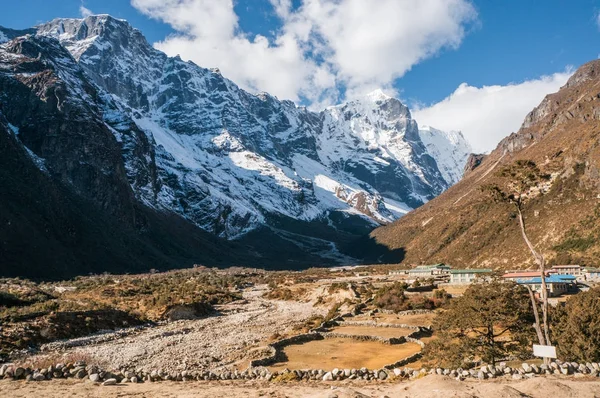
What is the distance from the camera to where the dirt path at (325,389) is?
58.0ft

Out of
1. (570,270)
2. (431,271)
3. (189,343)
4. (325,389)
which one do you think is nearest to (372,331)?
(189,343)

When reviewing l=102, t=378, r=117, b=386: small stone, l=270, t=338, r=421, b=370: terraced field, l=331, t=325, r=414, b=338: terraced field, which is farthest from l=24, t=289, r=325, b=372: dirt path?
l=102, t=378, r=117, b=386: small stone

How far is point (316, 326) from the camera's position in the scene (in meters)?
52.9

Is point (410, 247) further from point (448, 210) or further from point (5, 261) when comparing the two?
point (5, 261)

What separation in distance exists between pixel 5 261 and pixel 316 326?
79.7 m

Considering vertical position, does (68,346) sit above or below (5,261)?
below

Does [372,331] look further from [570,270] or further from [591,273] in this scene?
[570,270]

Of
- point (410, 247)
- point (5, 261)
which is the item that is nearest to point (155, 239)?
point (5, 261)

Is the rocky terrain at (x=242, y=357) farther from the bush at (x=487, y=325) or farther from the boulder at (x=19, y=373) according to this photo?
the bush at (x=487, y=325)

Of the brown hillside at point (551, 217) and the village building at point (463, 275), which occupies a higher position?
the brown hillside at point (551, 217)

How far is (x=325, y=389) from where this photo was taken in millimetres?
20500

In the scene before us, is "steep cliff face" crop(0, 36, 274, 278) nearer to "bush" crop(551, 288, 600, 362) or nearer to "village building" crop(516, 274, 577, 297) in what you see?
"village building" crop(516, 274, 577, 297)

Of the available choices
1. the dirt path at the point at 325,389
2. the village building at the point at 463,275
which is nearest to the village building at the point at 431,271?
the village building at the point at 463,275

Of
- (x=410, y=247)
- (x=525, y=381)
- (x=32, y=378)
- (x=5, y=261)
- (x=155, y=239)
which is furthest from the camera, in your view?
(x=410, y=247)
